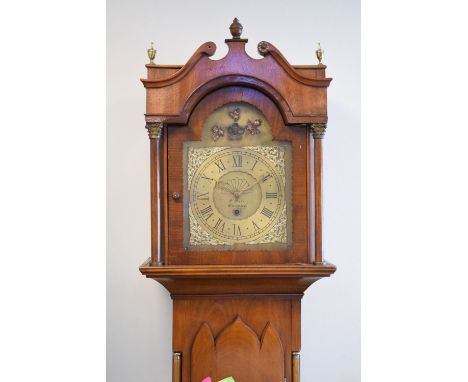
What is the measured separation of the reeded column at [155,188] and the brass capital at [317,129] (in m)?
0.49

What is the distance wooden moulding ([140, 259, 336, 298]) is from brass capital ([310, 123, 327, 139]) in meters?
0.43

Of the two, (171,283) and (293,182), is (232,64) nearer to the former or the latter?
(293,182)

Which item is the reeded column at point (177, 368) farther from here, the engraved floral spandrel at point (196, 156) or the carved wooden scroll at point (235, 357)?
the engraved floral spandrel at point (196, 156)

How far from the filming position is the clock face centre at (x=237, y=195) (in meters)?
1.34

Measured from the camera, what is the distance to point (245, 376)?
1.38 metres

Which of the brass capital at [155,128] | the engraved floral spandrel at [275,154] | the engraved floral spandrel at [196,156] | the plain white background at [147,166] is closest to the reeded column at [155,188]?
the brass capital at [155,128]

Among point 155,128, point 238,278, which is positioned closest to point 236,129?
point 155,128

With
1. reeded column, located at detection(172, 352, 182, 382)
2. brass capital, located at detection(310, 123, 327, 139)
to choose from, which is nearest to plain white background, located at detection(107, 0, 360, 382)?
reeded column, located at detection(172, 352, 182, 382)

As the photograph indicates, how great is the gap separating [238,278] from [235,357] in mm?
286

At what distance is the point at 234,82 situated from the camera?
1.33 meters

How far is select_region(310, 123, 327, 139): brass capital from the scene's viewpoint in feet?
4.36

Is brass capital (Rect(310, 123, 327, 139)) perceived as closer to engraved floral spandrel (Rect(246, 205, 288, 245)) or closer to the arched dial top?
the arched dial top
